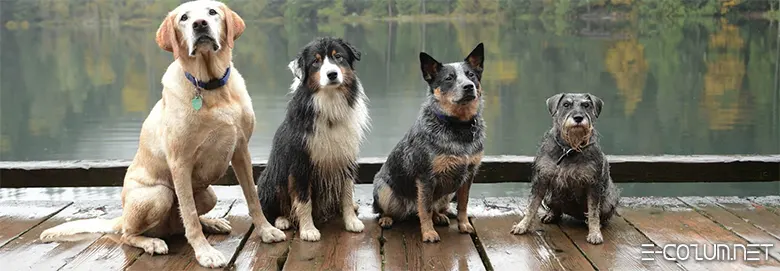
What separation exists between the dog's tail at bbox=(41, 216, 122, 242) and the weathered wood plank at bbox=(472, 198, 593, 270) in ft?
6.42

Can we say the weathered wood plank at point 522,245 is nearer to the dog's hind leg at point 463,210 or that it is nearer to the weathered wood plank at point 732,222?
the dog's hind leg at point 463,210

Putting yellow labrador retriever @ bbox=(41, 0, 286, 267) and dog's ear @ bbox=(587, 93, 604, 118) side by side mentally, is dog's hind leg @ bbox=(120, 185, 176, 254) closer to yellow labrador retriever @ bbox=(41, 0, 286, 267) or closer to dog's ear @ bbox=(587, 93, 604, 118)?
yellow labrador retriever @ bbox=(41, 0, 286, 267)

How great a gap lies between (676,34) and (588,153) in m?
32.3

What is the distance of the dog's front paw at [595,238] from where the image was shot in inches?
143

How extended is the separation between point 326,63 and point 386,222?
3.20ft

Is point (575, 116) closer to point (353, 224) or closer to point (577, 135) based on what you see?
point (577, 135)

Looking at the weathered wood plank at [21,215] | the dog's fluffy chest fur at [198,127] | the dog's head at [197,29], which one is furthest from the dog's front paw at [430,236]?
the weathered wood plank at [21,215]

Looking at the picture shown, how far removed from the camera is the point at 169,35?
11.1 feet

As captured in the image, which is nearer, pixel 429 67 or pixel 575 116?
pixel 575 116

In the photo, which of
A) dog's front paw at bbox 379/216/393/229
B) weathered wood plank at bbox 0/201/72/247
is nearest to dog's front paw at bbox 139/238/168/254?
weathered wood plank at bbox 0/201/72/247

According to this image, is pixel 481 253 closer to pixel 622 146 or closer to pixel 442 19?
pixel 622 146

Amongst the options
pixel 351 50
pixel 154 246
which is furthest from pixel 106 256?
pixel 351 50

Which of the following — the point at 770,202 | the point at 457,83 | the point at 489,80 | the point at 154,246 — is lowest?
the point at 489,80

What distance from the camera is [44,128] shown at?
53.0 feet
